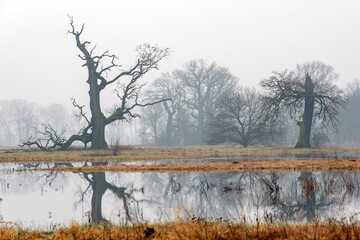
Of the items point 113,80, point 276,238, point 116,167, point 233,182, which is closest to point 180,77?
point 113,80

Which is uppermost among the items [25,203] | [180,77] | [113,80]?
[180,77]

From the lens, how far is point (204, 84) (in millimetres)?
79500

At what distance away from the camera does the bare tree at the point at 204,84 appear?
3061 inches

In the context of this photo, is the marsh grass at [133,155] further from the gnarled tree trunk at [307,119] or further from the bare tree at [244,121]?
the bare tree at [244,121]

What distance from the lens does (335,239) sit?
6.33 metres

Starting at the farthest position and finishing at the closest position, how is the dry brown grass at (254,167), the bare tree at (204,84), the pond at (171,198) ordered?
the bare tree at (204,84) → the dry brown grass at (254,167) → the pond at (171,198)

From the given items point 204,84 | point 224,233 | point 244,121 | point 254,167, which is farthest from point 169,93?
point 224,233

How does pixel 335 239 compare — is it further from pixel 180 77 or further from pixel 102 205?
pixel 180 77

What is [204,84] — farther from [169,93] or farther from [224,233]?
[224,233]

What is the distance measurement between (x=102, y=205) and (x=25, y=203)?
3.10 metres

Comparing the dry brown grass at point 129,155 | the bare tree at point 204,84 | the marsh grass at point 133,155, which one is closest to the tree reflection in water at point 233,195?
the marsh grass at point 133,155

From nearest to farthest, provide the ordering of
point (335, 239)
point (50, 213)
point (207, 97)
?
point (335, 239) → point (50, 213) → point (207, 97)

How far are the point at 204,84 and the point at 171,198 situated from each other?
65.5m

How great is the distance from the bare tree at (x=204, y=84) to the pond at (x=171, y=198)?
55996 millimetres
